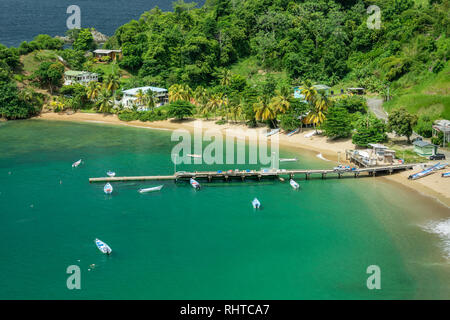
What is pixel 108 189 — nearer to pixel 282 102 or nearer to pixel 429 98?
pixel 282 102

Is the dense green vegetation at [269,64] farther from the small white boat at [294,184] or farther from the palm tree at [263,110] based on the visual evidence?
the small white boat at [294,184]

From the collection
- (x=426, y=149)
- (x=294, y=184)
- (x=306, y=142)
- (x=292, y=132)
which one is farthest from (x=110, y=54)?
(x=426, y=149)

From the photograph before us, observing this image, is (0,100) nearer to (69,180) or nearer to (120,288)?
(69,180)

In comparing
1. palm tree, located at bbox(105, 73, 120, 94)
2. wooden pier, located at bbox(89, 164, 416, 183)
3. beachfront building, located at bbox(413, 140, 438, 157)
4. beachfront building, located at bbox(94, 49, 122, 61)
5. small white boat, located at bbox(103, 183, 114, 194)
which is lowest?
small white boat, located at bbox(103, 183, 114, 194)

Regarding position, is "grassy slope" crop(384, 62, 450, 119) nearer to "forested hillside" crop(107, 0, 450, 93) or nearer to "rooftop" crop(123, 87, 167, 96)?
"forested hillside" crop(107, 0, 450, 93)

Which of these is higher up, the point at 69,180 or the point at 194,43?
the point at 194,43

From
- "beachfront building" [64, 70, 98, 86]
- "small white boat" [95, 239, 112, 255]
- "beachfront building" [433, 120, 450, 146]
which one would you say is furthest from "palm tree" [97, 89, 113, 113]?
"beachfront building" [433, 120, 450, 146]

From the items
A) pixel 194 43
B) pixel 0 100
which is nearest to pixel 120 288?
pixel 0 100

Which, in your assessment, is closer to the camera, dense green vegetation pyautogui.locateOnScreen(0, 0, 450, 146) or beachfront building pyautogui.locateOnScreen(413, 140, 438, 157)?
beachfront building pyautogui.locateOnScreen(413, 140, 438, 157)
